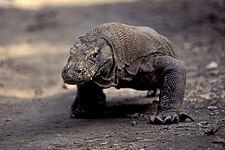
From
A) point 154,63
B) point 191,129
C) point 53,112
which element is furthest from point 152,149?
point 53,112

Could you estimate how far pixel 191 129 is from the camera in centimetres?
431

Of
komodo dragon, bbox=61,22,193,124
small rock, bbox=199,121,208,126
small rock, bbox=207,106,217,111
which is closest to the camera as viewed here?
small rock, bbox=199,121,208,126

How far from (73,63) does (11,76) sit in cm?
492

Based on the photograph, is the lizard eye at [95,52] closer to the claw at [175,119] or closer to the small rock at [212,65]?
the claw at [175,119]

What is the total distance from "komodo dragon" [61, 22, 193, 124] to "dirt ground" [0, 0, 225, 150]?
25 cm

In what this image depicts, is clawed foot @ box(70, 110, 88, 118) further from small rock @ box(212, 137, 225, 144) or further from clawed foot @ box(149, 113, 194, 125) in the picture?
small rock @ box(212, 137, 225, 144)

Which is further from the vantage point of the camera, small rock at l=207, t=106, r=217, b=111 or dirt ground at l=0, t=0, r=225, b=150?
small rock at l=207, t=106, r=217, b=111

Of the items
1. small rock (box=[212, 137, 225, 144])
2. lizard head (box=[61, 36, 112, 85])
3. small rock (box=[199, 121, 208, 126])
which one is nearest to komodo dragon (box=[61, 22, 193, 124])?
lizard head (box=[61, 36, 112, 85])

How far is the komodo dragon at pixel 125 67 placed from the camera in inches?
188

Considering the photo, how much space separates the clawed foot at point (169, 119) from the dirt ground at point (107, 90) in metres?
0.09

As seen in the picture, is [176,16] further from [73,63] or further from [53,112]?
[73,63]

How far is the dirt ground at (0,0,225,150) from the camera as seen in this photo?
4266 millimetres

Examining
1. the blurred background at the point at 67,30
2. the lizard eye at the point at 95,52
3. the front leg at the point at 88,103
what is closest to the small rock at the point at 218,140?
the lizard eye at the point at 95,52

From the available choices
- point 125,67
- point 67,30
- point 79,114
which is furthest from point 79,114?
point 67,30
